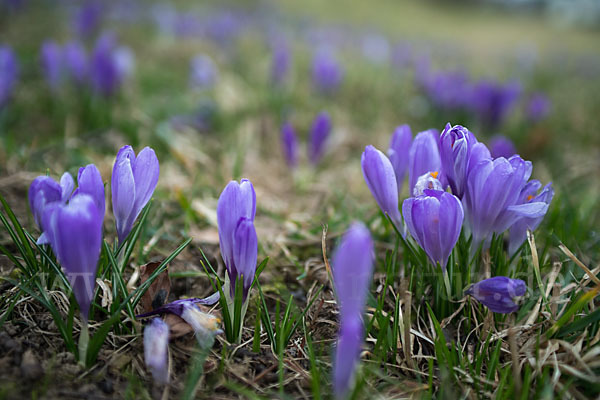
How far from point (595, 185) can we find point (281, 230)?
243cm

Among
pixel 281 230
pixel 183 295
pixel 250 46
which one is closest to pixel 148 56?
pixel 250 46

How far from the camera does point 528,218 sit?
4.46ft

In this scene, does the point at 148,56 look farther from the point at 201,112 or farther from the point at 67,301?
the point at 67,301

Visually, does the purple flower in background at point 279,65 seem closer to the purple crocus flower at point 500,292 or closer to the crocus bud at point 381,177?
the crocus bud at point 381,177

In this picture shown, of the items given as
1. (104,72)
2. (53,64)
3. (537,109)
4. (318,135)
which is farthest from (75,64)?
(537,109)

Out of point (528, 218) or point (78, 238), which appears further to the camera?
point (528, 218)

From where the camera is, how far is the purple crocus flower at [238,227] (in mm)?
1129

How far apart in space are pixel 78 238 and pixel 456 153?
0.98 metres

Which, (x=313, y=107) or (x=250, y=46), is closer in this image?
(x=313, y=107)

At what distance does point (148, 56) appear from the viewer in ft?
19.8

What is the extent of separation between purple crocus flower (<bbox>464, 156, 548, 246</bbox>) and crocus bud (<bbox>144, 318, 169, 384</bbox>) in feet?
2.96

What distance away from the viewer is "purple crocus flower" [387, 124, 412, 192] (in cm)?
155

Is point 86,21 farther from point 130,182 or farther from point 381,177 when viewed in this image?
point 381,177

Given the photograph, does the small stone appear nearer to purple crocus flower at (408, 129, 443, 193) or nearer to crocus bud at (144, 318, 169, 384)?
crocus bud at (144, 318, 169, 384)
